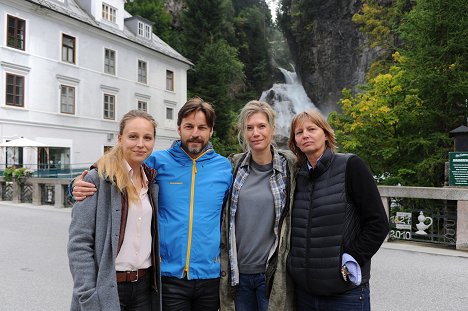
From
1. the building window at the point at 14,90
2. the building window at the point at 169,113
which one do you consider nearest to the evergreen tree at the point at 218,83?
the building window at the point at 169,113

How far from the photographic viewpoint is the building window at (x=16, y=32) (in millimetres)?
23000

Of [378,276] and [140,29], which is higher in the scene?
[140,29]

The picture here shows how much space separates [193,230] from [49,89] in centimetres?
2557

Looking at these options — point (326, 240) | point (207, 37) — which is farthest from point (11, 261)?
point (207, 37)

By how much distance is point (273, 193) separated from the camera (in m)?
2.82

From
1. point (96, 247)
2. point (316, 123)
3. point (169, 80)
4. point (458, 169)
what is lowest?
point (96, 247)

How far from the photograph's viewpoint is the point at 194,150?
2.86 m

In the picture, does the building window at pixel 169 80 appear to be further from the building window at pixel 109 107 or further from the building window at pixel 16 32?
the building window at pixel 16 32

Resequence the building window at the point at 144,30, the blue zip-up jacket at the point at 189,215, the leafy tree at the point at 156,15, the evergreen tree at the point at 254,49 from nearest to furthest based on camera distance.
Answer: the blue zip-up jacket at the point at 189,215
the building window at the point at 144,30
the leafy tree at the point at 156,15
the evergreen tree at the point at 254,49

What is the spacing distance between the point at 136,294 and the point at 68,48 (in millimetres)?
27807

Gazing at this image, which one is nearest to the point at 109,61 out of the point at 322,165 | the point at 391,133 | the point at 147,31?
the point at 147,31

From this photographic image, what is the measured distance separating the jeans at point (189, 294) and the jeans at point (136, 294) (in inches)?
5.0

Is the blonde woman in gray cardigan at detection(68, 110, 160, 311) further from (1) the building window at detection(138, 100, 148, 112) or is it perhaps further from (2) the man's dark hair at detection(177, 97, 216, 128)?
(1) the building window at detection(138, 100, 148, 112)

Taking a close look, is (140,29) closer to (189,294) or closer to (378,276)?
(378,276)
